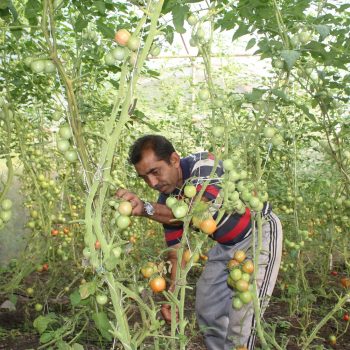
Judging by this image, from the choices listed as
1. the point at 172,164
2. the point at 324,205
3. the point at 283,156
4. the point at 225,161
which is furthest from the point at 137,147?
the point at 324,205

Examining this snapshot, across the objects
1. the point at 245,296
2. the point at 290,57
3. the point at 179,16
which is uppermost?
the point at 179,16

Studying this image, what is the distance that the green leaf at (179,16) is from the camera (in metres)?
1.55

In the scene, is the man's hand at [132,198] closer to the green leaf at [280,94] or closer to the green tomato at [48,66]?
the green tomato at [48,66]

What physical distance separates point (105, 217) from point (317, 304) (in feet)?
9.47

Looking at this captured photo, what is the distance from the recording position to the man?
234 centimetres

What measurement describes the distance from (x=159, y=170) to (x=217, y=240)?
523 millimetres

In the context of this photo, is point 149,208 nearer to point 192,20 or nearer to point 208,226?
point 208,226

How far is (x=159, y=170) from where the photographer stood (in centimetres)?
236

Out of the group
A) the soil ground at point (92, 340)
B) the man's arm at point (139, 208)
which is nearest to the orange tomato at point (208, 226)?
the man's arm at point (139, 208)

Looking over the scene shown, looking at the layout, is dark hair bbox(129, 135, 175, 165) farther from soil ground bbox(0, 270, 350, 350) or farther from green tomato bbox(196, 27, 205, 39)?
soil ground bbox(0, 270, 350, 350)

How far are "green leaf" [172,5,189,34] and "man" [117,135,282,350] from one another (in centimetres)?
76

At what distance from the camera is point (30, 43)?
95.3 inches

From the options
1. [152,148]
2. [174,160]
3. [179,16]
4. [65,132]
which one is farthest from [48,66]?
[174,160]

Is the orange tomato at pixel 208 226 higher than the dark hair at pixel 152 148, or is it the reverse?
the dark hair at pixel 152 148
